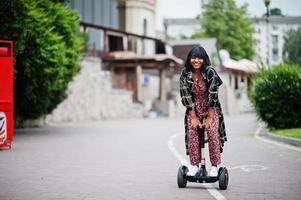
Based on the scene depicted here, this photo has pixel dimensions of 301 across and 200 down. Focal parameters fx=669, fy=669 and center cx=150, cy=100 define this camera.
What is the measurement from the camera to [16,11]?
67.2ft

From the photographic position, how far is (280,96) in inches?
928

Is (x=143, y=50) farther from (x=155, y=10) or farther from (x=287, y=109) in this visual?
(x=287, y=109)

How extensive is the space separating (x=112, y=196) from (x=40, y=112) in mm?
22620

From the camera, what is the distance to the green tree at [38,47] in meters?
20.6

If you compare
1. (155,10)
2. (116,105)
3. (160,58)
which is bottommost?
(116,105)

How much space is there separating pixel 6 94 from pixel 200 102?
859cm

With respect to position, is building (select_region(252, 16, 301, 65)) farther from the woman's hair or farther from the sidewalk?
the woman's hair

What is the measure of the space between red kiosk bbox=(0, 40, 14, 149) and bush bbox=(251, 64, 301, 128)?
34.3 ft

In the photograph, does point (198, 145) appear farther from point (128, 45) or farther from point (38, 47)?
point (128, 45)

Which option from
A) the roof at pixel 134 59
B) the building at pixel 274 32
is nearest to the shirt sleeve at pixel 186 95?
the roof at pixel 134 59

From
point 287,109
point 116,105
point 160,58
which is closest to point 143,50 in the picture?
point 160,58

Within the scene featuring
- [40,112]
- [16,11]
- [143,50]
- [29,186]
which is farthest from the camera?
[143,50]

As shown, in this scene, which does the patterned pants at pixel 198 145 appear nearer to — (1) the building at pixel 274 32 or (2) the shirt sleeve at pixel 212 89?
(2) the shirt sleeve at pixel 212 89

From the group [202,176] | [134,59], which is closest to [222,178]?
[202,176]
